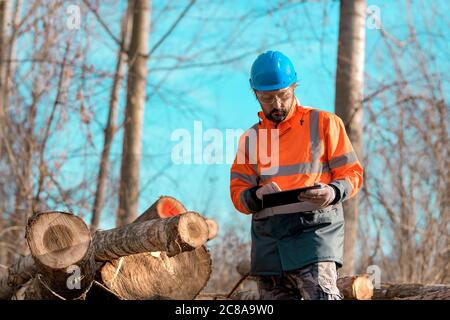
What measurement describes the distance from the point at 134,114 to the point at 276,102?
22.5 ft

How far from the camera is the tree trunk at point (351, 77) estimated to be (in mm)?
8023

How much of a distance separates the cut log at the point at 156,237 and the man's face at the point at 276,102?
45.2 inches

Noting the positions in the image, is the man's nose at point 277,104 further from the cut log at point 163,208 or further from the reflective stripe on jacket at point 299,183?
the cut log at point 163,208

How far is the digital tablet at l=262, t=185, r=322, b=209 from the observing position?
3.87 m

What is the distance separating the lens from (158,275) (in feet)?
19.3

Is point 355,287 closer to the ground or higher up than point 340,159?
closer to the ground

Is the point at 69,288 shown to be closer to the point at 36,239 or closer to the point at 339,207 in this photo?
the point at 36,239

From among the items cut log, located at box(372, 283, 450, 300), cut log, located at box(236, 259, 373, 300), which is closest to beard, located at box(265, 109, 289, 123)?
cut log, located at box(236, 259, 373, 300)

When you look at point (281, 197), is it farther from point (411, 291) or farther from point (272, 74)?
point (411, 291)

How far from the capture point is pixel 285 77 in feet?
13.6

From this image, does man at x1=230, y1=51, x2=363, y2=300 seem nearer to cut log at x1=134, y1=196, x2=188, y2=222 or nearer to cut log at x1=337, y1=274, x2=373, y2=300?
cut log at x1=337, y1=274, x2=373, y2=300

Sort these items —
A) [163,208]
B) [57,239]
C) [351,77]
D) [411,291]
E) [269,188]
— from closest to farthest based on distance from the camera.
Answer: [269,188] → [57,239] → [411,291] → [163,208] → [351,77]

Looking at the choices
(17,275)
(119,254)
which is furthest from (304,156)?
(17,275)

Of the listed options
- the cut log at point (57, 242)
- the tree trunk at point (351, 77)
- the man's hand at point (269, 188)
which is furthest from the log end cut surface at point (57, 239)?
the tree trunk at point (351, 77)
